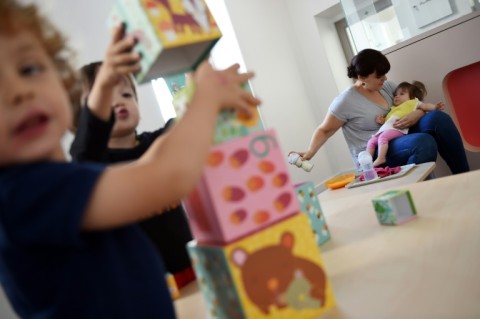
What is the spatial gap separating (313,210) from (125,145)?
515mm

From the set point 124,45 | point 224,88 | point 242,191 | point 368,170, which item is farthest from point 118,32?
point 368,170

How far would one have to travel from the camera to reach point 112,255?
0.43 m

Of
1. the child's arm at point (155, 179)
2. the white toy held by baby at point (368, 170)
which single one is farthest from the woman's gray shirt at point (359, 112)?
the child's arm at point (155, 179)

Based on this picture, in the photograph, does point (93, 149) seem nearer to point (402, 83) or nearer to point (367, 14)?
point (402, 83)

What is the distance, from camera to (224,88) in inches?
18.5

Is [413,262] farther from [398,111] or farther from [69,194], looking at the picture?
[398,111]

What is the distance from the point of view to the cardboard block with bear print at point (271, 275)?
18.3 inches

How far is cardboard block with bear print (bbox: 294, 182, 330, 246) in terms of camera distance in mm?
741

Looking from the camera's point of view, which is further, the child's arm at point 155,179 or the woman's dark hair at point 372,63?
the woman's dark hair at point 372,63

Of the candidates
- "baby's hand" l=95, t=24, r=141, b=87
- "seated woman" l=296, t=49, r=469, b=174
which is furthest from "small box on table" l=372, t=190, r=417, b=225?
"seated woman" l=296, t=49, r=469, b=174

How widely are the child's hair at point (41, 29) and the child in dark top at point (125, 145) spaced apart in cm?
8

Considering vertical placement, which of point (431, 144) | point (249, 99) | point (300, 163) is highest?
point (249, 99)

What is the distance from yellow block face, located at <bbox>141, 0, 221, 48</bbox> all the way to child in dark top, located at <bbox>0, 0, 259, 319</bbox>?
1.8 inches

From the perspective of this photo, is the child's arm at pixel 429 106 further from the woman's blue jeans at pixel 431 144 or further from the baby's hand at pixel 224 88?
the baby's hand at pixel 224 88
